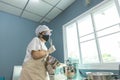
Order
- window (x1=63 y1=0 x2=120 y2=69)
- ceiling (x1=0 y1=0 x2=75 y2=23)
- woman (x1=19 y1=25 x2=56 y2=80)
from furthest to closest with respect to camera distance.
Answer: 1. ceiling (x1=0 y1=0 x2=75 y2=23)
2. window (x1=63 y1=0 x2=120 y2=69)
3. woman (x1=19 y1=25 x2=56 y2=80)

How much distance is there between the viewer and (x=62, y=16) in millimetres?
2805

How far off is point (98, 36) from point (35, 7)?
1665 millimetres

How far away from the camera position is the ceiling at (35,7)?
243cm

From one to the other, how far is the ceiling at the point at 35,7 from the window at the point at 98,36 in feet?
1.79

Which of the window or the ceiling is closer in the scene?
the window

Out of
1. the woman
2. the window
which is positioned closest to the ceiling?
the window

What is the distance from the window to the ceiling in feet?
1.79

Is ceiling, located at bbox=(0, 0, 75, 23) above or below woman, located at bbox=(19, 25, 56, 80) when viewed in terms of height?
above

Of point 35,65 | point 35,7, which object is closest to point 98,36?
point 35,65

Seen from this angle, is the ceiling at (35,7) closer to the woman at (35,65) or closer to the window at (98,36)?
the window at (98,36)

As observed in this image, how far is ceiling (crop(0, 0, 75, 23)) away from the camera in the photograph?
2.43m

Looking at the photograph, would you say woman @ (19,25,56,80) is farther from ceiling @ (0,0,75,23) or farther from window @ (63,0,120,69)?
ceiling @ (0,0,75,23)

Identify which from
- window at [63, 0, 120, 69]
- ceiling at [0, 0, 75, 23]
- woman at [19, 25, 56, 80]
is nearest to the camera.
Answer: woman at [19, 25, 56, 80]

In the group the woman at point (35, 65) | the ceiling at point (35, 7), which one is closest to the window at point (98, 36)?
the ceiling at point (35, 7)
